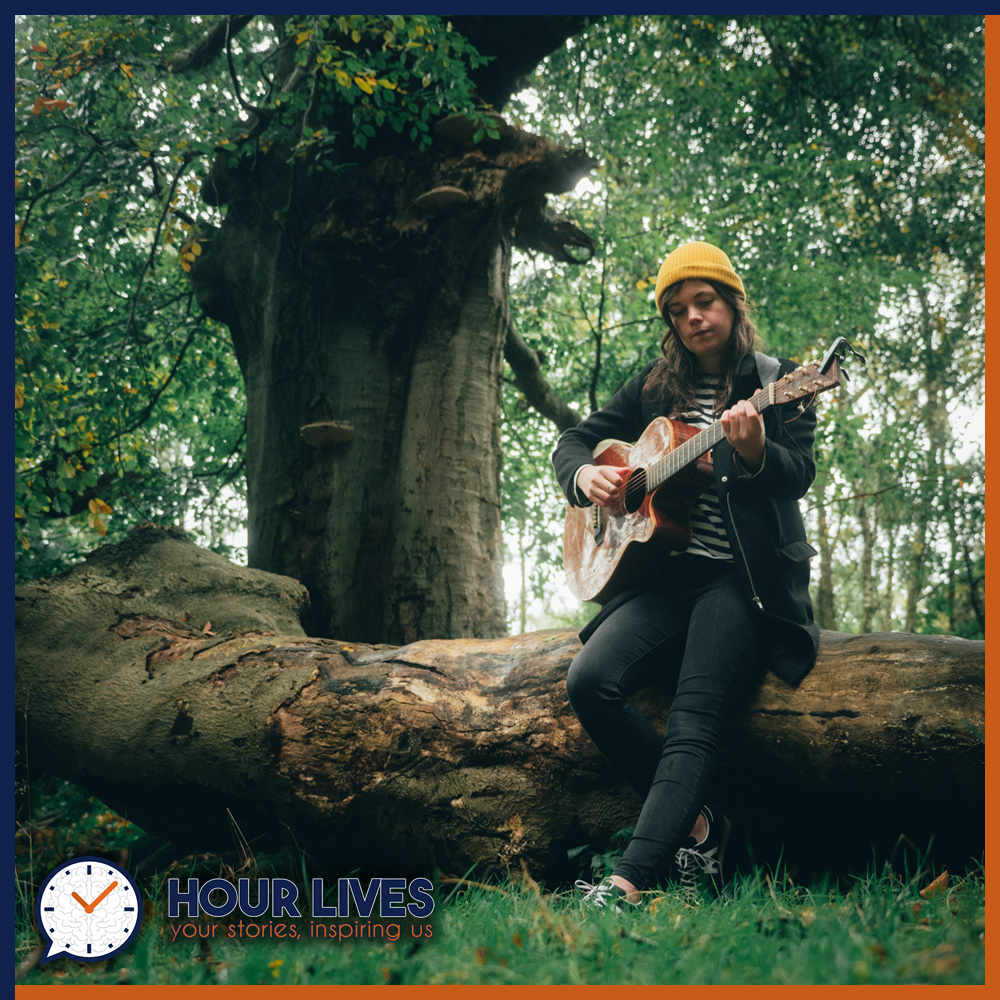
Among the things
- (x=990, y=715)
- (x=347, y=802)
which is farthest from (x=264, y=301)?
(x=990, y=715)

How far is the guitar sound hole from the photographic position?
3.11 m

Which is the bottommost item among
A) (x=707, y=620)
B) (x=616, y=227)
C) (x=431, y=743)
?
(x=431, y=743)

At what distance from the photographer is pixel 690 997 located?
1.66 metres

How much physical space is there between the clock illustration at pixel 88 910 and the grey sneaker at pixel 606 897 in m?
1.33

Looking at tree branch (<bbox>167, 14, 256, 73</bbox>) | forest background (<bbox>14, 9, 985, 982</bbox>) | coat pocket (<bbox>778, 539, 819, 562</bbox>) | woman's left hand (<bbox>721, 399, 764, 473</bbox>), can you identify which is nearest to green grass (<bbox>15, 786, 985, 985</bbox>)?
forest background (<bbox>14, 9, 985, 982</bbox>)

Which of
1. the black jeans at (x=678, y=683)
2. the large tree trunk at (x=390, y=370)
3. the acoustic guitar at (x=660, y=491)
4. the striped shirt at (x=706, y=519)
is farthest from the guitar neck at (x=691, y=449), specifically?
the large tree trunk at (x=390, y=370)

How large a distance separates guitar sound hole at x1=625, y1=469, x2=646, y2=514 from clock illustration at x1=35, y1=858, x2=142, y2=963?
210 cm

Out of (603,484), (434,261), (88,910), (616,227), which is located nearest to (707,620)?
(603,484)

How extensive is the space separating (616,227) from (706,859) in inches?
269

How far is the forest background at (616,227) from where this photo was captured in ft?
18.2

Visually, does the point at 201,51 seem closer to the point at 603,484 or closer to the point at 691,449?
Answer: the point at 603,484

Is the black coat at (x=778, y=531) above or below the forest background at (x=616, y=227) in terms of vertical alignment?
below

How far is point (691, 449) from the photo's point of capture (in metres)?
2.93

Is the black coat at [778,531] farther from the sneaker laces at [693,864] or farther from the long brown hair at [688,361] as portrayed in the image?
the sneaker laces at [693,864]
